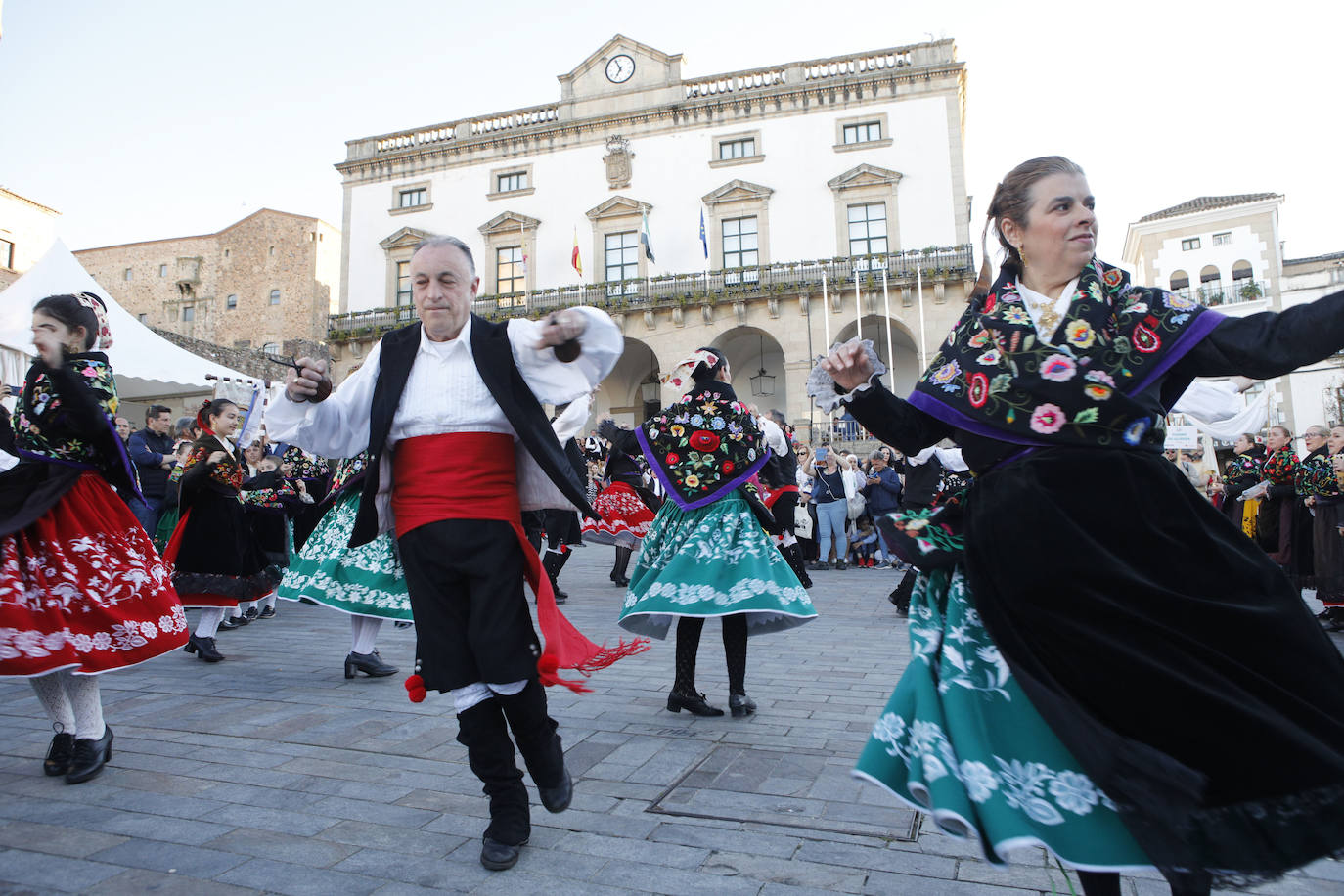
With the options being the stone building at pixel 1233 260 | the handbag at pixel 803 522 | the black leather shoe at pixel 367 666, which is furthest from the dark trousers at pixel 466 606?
the stone building at pixel 1233 260

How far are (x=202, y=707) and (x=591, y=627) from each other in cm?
323

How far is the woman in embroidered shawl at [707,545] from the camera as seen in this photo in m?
4.19

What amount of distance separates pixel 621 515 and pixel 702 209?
20.6 metres

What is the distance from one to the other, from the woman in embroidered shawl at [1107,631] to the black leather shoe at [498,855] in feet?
3.75

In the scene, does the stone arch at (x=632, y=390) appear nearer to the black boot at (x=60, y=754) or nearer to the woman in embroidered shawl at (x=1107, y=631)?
the black boot at (x=60, y=754)

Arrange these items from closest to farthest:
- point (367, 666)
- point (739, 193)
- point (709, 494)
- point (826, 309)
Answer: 1. point (709, 494)
2. point (367, 666)
3. point (826, 309)
4. point (739, 193)

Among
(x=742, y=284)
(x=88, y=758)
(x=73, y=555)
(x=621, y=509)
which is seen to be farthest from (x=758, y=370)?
(x=88, y=758)

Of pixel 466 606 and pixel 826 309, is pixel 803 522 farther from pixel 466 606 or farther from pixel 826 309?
pixel 826 309

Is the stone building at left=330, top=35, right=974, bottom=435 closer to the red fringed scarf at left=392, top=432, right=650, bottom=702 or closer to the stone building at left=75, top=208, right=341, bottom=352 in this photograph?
the stone building at left=75, top=208, right=341, bottom=352

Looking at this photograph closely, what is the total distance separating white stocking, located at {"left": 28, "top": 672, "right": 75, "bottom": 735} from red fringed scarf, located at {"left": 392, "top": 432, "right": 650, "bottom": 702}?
5.38 ft

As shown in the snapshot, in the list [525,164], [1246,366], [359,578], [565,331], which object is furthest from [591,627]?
[525,164]

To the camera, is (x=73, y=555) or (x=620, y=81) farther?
(x=620, y=81)

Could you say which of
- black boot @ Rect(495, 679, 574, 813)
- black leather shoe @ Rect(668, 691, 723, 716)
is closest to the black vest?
black boot @ Rect(495, 679, 574, 813)

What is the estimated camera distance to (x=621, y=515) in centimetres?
1003
